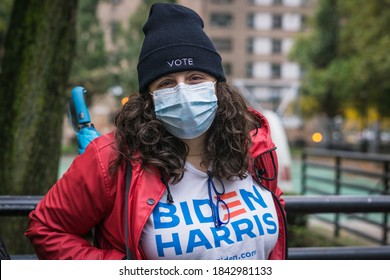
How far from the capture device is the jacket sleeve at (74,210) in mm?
1760

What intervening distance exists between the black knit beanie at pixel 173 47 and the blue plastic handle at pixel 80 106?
44 cm

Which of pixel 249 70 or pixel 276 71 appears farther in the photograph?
pixel 249 70

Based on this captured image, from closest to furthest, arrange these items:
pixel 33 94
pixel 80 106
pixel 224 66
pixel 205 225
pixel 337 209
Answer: pixel 205 225, pixel 80 106, pixel 337 209, pixel 33 94, pixel 224 66

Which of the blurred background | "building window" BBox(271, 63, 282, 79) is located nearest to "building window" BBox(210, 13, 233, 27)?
the blurred background

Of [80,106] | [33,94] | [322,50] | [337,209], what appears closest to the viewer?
[80,106]

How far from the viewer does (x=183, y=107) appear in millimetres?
1909

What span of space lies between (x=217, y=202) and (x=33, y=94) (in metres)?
2.30

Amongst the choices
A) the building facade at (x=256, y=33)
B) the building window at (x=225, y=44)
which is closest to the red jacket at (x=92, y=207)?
the building facade at (x=256, y=33)

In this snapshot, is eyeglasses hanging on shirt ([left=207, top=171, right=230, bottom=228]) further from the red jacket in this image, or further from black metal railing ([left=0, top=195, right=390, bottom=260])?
A: black metal railing ([left=0, top=195, right=390, bottom=260])

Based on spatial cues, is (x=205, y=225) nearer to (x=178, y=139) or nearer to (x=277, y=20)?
(x=178, y=139)

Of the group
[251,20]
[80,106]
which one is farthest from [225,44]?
[80,106]

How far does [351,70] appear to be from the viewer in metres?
25.5

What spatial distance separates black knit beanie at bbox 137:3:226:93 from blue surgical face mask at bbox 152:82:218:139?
0.07 metres
